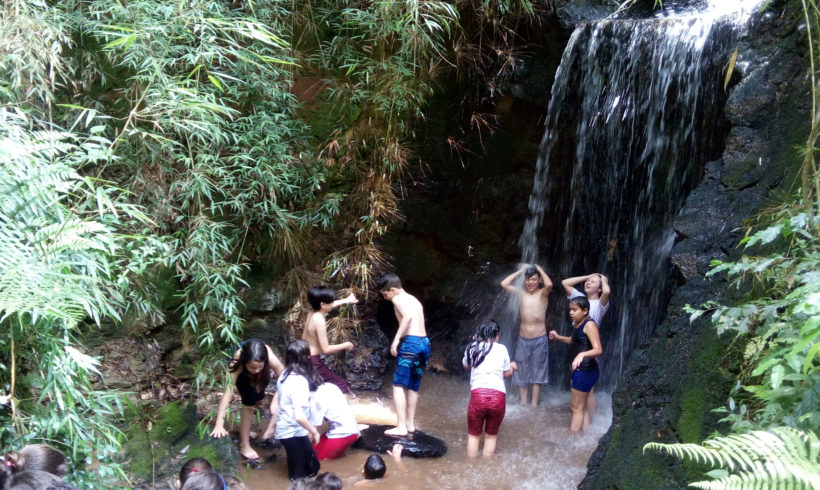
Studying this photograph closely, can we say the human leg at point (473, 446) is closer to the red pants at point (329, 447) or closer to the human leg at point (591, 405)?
the red pants at point (329, 447)

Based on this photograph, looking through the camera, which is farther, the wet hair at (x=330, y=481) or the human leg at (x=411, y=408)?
the human leg at (x=411, y=408)

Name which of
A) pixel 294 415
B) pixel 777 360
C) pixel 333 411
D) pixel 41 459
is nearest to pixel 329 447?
pixel 333 411

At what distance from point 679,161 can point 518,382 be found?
2559 mm

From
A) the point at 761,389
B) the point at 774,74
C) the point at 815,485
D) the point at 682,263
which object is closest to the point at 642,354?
the point at 682,263

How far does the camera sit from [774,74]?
Result: 4.17m

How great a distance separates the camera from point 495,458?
5.01m

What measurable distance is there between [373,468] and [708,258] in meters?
2.61

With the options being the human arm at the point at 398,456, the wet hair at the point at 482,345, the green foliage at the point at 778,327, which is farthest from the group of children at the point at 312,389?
the green foliage at the point at 778,327

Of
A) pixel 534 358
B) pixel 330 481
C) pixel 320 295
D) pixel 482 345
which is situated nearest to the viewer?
pixel 330 481

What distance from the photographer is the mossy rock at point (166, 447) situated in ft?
14.3

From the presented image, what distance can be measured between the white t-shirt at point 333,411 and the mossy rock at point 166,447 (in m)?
0.66

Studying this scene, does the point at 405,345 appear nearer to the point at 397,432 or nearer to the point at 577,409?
the point at 397,432

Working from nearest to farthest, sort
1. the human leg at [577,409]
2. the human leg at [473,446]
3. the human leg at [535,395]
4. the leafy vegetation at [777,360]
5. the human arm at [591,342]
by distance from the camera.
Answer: the leafy vegetation at [777,360]
the human leg at [473,446]
the human arm at [591,342]
the human leg at [577,409]
the human leg at [535,395]

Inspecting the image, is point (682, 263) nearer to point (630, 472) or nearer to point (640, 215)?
point (630, 472)
